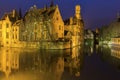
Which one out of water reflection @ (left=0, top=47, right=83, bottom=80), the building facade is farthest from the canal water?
the building facade

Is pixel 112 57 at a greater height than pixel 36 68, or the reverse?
pixel 36 68

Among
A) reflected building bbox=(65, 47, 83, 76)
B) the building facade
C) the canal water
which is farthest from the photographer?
the building facade

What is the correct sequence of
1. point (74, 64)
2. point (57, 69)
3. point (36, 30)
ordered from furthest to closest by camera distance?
point (36, 30) → point (74, 64) → point (57, 69)

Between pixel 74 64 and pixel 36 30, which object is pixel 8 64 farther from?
pixel 36 30

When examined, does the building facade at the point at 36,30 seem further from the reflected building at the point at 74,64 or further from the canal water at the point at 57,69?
the canal water at the point at 57,69

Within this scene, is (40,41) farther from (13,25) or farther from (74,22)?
(74,22)

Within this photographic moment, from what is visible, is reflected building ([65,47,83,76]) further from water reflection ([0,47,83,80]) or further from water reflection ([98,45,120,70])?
water reflection ([98,45,120,70])

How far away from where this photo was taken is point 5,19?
89125 mm

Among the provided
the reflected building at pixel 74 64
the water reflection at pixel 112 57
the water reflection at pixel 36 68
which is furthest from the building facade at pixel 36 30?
the water reflection at pixel 36 68

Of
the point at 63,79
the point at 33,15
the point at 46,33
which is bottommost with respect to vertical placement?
the point at 63,79

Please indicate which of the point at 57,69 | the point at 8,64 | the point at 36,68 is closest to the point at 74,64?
the point at 57,69

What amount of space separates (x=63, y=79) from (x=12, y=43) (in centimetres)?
6263

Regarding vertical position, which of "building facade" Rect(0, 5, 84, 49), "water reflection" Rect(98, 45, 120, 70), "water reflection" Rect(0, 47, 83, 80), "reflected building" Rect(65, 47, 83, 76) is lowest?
"water reflection" Rect(98, 45, 120, 70)

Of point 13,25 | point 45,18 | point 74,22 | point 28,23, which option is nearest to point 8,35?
point 13,25
